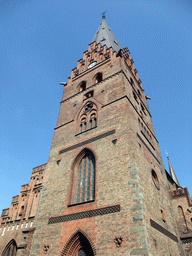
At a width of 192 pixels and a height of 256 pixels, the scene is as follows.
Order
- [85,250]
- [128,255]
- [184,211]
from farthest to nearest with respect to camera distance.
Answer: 1. [184,211]
2. [85,250]
3. [128,255]

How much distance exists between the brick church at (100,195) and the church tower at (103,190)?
0.11 ft

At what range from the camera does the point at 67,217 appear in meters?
10.4

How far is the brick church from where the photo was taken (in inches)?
349

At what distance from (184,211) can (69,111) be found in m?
10.9

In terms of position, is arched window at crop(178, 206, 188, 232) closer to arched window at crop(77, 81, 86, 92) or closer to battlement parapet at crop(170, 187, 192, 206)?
battlement parapet at crop(170, 187, 192, 206)

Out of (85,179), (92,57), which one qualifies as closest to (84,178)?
(85,179)

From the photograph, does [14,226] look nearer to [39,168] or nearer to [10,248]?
[10,248]

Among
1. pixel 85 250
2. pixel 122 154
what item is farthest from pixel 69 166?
pixel 85 250

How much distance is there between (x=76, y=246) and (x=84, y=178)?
335 centimetres

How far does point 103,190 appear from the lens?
10.0 metres

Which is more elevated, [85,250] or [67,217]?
[67,217]

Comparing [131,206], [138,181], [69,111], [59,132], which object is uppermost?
[69,111]

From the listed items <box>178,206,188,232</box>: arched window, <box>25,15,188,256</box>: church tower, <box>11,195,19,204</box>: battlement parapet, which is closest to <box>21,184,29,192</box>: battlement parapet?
<box>11,195,19,204</box>: battlement parapet

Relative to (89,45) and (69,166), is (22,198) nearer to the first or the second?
(69,166)
